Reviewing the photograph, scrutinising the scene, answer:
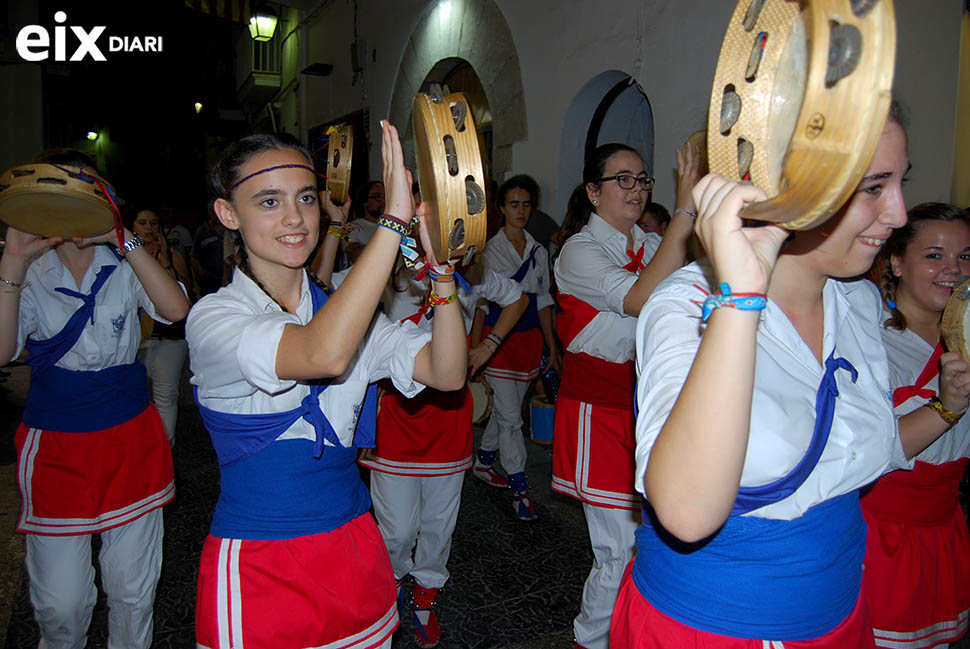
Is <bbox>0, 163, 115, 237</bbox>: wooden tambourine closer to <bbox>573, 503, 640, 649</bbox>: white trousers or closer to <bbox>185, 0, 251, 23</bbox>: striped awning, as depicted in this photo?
<bbox>573, 503, 640, 649</bbox>: white trousers

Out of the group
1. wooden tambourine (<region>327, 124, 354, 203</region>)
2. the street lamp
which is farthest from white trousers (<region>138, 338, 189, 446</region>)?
the street lamp

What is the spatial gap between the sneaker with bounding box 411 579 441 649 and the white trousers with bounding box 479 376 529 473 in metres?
1.53

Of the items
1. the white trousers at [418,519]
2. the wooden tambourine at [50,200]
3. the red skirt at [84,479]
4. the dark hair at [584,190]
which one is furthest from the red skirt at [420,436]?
the wooden tambourine at [50,200]

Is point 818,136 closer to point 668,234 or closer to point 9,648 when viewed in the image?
point 668,234

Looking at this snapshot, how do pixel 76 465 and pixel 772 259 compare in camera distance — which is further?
pixel 76 465

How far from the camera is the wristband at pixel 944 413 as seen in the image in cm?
187

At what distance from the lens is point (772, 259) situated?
101cm

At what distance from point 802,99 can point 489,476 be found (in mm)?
4517

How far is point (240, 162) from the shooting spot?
1854mm

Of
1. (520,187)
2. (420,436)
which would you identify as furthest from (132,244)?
(520,187)

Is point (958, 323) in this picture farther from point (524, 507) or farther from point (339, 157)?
point (524, 507)

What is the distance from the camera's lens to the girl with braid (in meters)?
1.57

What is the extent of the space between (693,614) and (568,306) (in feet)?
6.45

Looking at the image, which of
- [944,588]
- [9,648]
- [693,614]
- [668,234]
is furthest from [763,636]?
[9,648]
